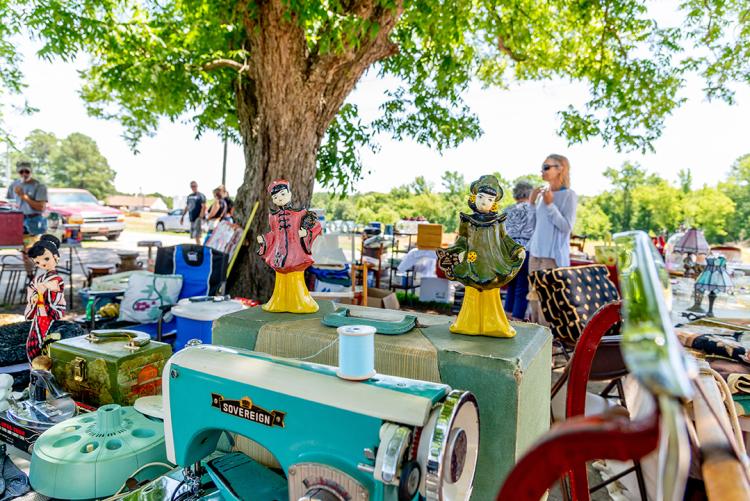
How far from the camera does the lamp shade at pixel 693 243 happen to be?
6.31 m

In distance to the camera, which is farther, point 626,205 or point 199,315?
point 626,205

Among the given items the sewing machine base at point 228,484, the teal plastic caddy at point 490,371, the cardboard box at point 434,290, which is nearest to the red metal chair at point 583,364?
the teal plastic caddy at point 490,371

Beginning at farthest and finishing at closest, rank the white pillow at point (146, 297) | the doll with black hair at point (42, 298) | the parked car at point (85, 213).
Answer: the parked car at point (85, 213) → the white pillow at point (146, 297) → the doll with black hair at point (42, 298)

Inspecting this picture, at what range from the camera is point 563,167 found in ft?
10.7

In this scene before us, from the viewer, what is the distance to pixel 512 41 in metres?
5.27

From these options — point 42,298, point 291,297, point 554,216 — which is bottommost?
point 42,298

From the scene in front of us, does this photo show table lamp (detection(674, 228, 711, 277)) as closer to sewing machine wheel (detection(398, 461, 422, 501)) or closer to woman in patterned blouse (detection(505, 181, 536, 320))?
woman in patterned blouse (detection(505, 181, 536, 320))

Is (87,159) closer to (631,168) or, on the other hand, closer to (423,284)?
(631,168)

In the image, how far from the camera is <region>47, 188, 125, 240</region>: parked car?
1168cm

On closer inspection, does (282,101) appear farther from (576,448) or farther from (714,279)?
(714,279)

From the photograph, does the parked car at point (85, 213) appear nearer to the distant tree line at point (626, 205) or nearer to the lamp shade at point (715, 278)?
the distant tree line at point (626, 205)

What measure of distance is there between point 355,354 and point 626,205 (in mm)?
25718

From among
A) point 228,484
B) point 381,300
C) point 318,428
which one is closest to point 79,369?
point 228,484

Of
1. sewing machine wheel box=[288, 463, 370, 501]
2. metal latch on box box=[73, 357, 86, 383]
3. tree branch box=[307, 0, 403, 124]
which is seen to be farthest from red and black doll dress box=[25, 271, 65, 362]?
tree branch box=[307, 0, 403, 124]
